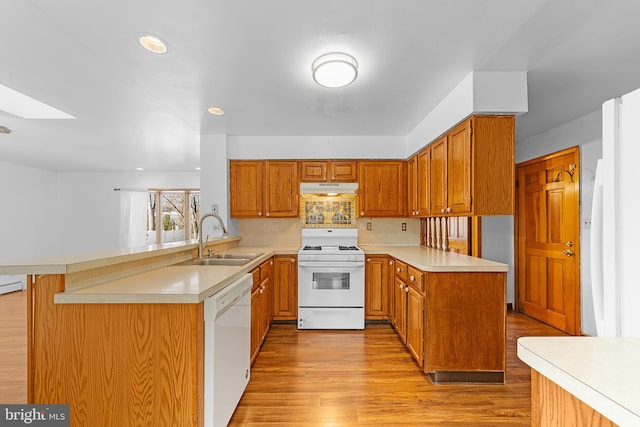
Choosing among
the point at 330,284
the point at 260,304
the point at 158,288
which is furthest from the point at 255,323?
the point at 158,288

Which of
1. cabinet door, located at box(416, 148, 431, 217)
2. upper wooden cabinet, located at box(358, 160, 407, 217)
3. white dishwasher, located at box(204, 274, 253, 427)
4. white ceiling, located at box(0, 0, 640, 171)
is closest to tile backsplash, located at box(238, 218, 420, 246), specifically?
upper wooden cabinet, located at box(358, 160, 407, 217)

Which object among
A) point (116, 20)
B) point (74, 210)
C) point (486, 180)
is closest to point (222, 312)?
point (116, 20)

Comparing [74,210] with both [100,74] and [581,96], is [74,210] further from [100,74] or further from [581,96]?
[581,96]

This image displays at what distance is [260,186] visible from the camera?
3803mm

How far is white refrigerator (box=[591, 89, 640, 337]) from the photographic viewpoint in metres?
0.90

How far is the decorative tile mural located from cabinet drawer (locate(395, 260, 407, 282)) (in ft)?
3.50

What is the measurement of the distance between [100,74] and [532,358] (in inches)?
119

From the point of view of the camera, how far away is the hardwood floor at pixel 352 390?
71.9 inches

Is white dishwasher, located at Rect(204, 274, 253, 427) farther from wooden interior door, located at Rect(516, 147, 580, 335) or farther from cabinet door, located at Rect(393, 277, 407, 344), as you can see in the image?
wooden interior door, located at Rect(516, 147, 580, 335)

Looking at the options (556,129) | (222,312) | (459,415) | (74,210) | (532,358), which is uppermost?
(556,129)

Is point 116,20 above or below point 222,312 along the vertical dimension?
above

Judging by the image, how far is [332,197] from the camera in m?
4.03

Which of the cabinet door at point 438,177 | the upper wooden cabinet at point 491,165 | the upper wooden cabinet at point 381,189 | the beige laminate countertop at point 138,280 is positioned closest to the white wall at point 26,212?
the beige laminate countertop at point 138,280

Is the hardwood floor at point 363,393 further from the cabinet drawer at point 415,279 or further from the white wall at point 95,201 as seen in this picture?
the white wall at point 95,201
